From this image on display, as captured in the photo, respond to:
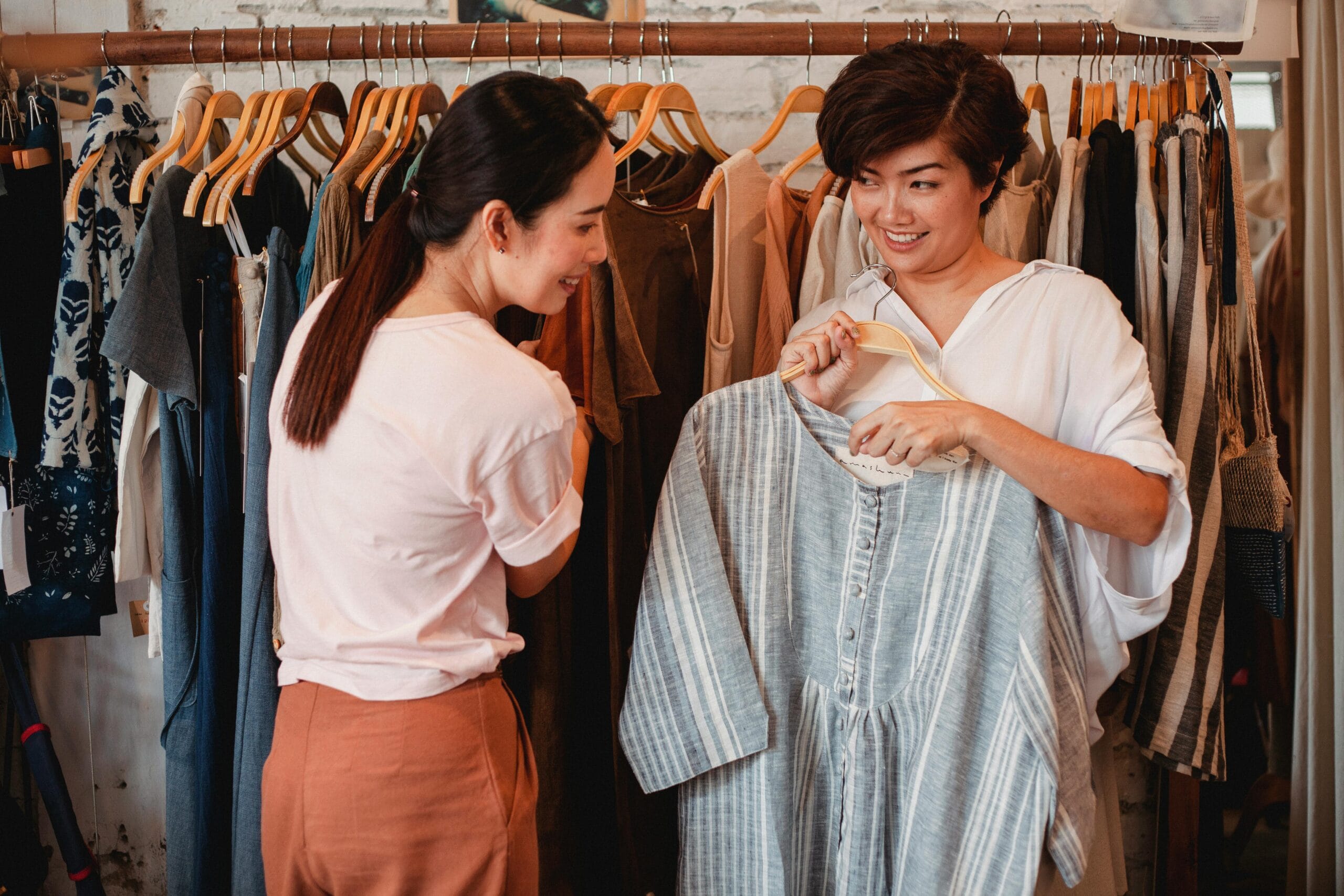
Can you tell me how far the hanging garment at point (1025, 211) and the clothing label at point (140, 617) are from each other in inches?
61.6

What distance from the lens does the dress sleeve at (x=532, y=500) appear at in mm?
1006

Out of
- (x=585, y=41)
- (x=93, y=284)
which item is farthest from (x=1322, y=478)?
(x=93, y=284)

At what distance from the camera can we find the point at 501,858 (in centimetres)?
106

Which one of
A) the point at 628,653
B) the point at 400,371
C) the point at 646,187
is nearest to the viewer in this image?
the point at 400,371

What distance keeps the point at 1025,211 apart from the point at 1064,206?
7 centimetres

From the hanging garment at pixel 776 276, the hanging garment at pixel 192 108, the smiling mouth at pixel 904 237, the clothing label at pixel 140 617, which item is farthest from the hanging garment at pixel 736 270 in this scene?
the clothing label at pixel 140 617

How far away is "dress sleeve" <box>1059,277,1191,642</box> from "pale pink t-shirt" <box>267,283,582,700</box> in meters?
0.65

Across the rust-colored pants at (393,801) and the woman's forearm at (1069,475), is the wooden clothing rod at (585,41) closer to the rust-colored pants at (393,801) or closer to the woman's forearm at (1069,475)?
the woman's forearm at (1069,475)

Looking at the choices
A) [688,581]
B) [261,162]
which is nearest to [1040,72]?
[688,581]

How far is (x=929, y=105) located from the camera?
47.1 inches

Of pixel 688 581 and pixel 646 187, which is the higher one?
pixel 646 187

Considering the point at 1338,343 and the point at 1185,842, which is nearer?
the point at 1338,343

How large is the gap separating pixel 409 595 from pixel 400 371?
245 mm

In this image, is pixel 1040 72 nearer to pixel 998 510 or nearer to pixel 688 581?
pixel 998 510
